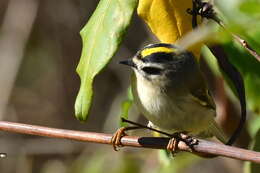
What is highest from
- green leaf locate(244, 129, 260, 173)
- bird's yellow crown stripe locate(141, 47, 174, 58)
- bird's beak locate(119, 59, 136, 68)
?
bird's yellow crown stripe locate(141, 47, 174, 58)

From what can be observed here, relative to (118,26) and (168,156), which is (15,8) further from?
(118,26)

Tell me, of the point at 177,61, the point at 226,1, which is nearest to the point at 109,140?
the point at 226,1

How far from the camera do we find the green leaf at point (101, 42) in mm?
1234

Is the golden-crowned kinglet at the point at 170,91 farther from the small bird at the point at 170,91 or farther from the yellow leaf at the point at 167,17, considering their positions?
the yellow leaf at the point at 167,17

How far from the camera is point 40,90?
4906 millimetres

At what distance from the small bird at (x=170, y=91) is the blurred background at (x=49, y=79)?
205 cm

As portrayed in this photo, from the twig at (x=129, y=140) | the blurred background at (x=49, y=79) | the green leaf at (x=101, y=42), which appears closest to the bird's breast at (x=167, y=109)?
the twig at (x=129, y=140)

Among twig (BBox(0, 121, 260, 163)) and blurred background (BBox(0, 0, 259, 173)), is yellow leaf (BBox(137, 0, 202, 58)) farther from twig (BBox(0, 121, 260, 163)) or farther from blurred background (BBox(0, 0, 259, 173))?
blurred background (BBox(0, 0, 259, 173))

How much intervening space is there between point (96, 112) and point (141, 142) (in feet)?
12.5

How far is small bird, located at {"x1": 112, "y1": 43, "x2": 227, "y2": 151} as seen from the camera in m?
1.90

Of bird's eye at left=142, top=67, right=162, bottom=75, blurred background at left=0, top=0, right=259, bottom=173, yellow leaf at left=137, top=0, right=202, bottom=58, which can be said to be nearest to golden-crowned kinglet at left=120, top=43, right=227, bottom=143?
bird's eye at left=142, top=67, right=162, bottom=75

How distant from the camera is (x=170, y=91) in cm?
200

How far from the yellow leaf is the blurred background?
2760mm

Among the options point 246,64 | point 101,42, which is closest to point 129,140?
point 101,42
